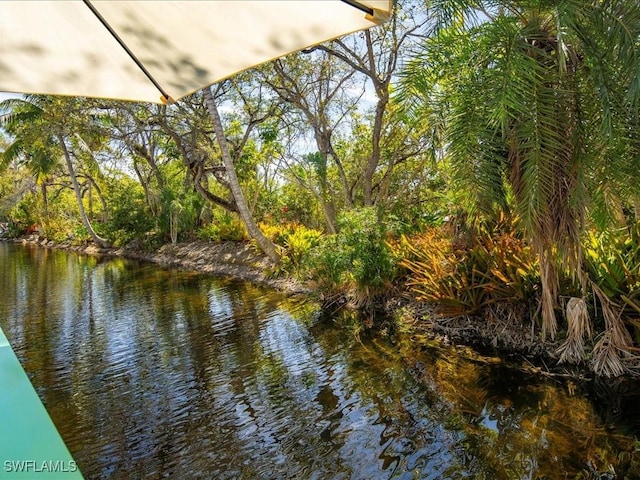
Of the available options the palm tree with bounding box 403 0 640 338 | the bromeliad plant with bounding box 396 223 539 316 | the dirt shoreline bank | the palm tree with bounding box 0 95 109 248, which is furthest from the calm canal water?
the palm tree with bounding box 0 95 109 248

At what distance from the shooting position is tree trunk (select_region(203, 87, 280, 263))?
37.8 ft

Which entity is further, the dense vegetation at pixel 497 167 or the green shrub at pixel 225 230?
the green shrub at pixel 225 230

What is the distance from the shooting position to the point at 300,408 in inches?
210

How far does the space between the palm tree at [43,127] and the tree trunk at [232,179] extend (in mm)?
6077

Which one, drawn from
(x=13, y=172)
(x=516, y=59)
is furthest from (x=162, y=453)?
(x=13, y=172)

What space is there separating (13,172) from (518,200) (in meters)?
43.1

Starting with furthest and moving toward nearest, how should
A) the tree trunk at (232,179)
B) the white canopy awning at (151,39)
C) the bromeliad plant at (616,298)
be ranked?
the tree trunk at (232,179) → the bromeliad plant at (616,298) → the white canopy awning at (151,39)

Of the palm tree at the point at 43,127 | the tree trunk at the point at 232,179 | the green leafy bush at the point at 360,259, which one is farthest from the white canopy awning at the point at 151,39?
the palm tree at the point at 43,127

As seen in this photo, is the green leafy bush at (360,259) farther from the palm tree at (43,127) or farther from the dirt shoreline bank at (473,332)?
the palm tree at (43,127)

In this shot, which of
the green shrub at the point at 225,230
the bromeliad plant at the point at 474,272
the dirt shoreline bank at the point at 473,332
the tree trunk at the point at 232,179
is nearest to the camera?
the dirt shoreline bank at the point at 473,332

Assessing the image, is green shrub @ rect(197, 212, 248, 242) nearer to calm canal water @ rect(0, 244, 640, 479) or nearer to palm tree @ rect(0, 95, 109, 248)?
palm tree @ rect(0, 95, 109, 248)

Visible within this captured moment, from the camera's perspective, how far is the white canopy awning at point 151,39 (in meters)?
1.63

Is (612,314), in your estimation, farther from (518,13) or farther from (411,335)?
(518,13)

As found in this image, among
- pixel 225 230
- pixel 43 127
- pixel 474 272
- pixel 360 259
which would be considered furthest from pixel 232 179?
pixel 43 127
